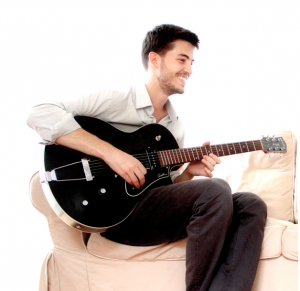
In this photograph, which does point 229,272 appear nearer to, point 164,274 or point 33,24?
point 164,274

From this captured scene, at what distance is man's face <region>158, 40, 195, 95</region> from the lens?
4.70ft

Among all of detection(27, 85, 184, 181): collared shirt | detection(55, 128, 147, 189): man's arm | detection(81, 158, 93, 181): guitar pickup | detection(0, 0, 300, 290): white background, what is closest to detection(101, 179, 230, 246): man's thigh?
detection(55, 128, 147, 189): man's arm

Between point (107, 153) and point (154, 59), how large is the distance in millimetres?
718

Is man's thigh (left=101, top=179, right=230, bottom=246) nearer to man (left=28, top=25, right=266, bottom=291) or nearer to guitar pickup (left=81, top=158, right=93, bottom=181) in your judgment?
man (left=28, top=25, right=266, bottom=291)

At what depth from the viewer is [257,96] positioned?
1963 millimetres

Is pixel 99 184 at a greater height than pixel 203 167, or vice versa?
pixel 99 184

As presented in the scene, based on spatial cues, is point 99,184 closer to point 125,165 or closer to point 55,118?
point 125,165

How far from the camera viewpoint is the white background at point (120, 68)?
166 centimetres

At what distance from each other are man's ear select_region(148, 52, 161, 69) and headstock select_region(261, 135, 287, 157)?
686 mm

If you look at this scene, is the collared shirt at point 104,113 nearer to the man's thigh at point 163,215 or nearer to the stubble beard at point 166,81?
the stubble beard at point 166,81

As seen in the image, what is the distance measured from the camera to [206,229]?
99cm

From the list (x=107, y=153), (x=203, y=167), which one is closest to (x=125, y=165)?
(x=107, y=153)

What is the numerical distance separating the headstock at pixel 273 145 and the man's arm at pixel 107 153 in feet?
2.30

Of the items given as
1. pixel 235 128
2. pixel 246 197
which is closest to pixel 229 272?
pixel 246 197
